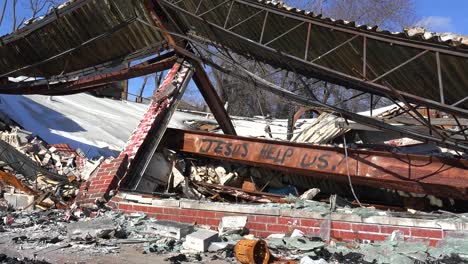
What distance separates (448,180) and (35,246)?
6.62 metres

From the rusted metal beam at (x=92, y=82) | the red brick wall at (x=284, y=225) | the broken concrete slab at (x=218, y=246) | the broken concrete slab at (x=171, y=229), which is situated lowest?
the broken concrete slab at (x=218, y=246)

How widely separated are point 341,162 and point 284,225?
2484mm

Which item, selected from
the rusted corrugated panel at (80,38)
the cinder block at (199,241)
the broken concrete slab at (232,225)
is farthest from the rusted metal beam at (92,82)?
the cinder block at (199,241)

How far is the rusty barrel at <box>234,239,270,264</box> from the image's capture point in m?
5.21

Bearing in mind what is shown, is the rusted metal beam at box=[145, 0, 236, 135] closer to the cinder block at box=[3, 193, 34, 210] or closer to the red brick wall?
the red brick wall

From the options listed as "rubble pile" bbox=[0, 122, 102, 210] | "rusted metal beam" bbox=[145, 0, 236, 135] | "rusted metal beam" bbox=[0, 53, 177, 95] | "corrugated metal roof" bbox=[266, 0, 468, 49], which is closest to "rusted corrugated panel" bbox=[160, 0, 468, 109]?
"corrugated metal roof" bbox=[266, 0, 468, 49]

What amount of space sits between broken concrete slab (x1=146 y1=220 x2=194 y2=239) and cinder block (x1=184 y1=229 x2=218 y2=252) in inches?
19.4

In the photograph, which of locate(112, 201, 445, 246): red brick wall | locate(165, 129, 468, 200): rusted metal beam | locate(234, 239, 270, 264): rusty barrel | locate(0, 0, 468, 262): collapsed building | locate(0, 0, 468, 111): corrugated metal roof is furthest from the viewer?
locate(165, 129, 468, 200): rusted metal beam

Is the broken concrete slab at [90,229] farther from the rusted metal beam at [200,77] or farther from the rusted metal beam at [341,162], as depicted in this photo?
the rusted metal beam at [200,77]

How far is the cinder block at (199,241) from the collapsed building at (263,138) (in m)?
1.29

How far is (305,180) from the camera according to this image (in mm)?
10414

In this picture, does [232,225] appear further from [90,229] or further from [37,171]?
[37,171]

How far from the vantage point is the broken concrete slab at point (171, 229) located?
6.50 meters

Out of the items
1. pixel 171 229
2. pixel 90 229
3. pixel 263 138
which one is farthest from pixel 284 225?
pixel 263 138
